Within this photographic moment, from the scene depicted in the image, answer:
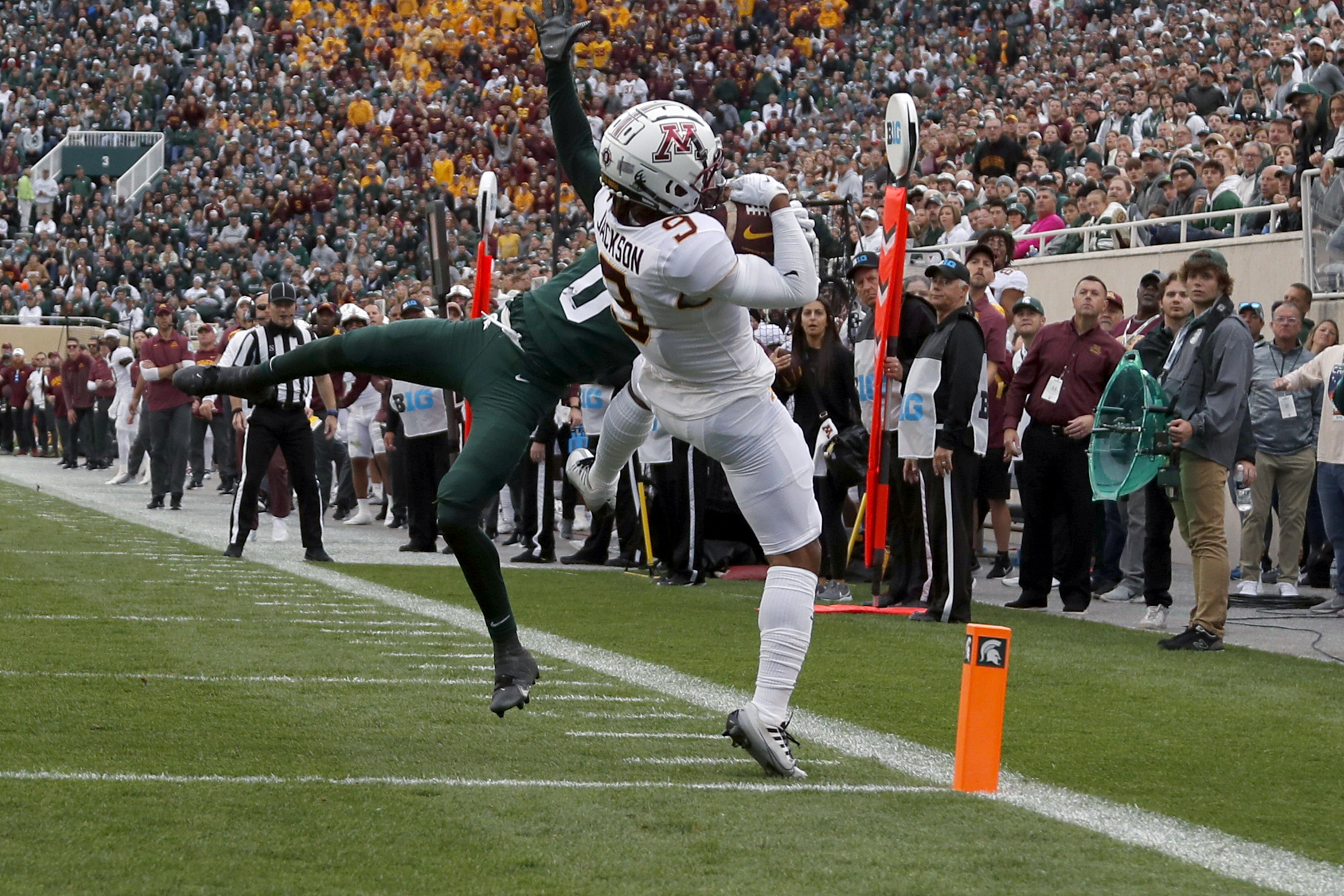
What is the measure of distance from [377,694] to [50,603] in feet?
11.5

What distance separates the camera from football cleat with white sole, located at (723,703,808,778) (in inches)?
213

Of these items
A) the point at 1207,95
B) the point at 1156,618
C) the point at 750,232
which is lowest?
the point at 1156,618

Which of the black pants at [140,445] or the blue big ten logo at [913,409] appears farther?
the black pants at [140,445]

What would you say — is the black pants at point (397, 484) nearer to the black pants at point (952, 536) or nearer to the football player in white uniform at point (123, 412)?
the football player in white uniform at point (123, 412)

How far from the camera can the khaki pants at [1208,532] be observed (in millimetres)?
8984

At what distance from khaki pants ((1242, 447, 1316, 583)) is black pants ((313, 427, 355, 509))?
30.8ft

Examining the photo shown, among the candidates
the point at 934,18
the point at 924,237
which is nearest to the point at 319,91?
the point at 934,18

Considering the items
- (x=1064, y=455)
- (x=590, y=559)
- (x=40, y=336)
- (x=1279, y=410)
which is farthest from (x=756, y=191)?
(x=40, y=336)

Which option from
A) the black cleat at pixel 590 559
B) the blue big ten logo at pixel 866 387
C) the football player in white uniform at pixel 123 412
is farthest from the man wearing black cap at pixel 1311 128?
the football player in white uniform at pixel 123 412

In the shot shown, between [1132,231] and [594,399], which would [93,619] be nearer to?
[594,399]

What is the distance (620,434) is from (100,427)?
22.3 m

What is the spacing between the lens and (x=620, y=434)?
656 cm

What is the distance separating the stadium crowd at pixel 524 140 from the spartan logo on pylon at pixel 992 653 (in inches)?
283

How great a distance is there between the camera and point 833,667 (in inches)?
313
